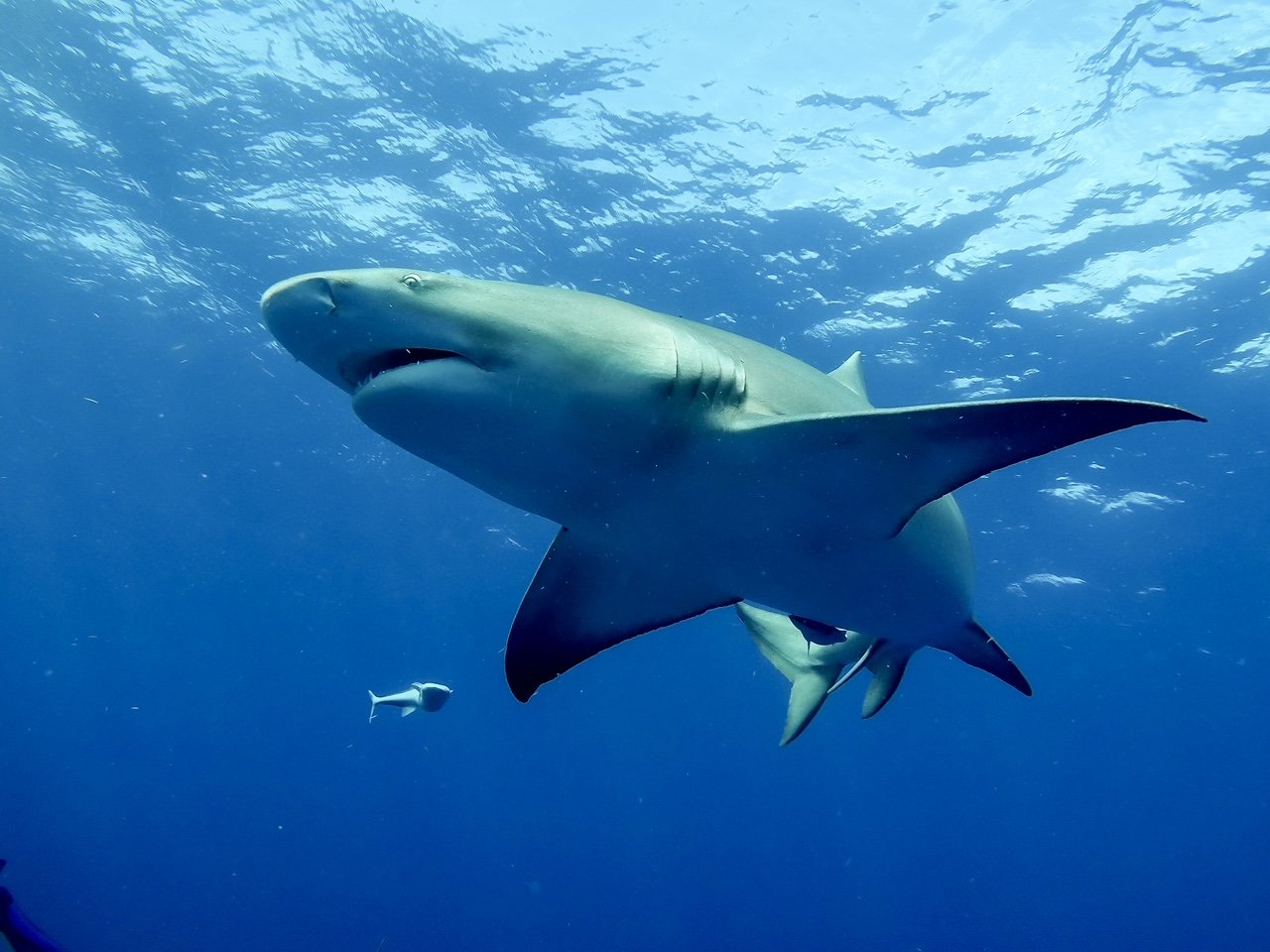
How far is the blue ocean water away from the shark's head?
10.7 meters

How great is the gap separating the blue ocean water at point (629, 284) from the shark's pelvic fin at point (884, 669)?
958 centimetres

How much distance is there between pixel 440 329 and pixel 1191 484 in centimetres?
2447

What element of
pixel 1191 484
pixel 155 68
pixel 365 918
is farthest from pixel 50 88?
pixel 365 918

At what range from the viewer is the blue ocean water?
1226 centimetres

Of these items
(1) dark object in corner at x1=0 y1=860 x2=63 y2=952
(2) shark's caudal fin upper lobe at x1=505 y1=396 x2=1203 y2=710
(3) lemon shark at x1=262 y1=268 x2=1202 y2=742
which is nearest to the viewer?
(3) lemon shark at x1=262 y1=268 x2=1202 y2=742

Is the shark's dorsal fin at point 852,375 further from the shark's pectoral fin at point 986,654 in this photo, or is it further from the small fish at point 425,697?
the small fish at point 425,697

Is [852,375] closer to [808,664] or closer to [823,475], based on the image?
[808,664]

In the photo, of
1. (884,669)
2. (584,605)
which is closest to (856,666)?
(884,669)

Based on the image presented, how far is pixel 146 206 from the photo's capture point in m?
18.8

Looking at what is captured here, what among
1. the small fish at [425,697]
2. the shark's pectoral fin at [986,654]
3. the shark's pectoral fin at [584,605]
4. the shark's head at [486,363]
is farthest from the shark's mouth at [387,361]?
the small fish at [425,697]

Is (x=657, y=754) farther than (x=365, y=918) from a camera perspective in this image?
Yes

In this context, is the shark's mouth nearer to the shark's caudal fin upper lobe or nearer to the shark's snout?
the shark's snout

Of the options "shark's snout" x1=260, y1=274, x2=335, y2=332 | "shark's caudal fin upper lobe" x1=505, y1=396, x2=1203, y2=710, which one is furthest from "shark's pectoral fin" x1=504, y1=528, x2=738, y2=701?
"shark's snout" x1=260, y1=274, x2=335, y2=332

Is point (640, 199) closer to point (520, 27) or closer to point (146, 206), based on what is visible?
point (520, 27)
